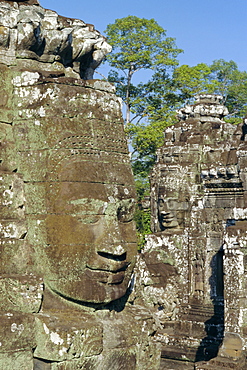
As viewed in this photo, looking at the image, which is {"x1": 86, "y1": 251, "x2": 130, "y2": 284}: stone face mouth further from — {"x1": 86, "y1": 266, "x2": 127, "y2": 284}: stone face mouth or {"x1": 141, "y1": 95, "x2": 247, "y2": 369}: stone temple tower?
{"x1": 141, "y1": 95, "x2": 247, "y2": 369}: stone temple tower

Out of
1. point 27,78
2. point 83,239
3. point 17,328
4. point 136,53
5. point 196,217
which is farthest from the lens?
point 136,53

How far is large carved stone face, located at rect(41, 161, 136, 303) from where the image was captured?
6395 millimetres

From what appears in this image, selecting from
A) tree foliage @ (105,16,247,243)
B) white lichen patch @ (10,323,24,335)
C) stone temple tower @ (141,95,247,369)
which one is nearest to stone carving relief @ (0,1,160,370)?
white lichen patch @ (10,323,24,335)

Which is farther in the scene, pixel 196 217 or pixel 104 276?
pixel 196 217

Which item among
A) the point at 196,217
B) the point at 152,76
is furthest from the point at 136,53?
the point at 196,217

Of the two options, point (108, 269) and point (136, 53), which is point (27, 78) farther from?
point (136, 53)

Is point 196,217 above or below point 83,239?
below

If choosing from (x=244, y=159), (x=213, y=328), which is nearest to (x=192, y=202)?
(x=213, y=328)

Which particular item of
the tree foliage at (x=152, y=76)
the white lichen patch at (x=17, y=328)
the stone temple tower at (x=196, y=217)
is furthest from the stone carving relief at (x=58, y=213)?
the tree foliage at (x=152, y=76)

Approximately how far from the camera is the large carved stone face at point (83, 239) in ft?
21.0

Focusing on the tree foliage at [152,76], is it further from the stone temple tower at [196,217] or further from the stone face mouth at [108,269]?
the stone face mouth at [108,269]

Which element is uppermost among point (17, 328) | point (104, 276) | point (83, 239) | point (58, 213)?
point (58, 213)

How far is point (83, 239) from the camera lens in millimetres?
6406

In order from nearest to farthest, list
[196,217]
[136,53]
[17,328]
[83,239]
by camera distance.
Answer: [17,328]
[83,239]
[196,217]
[136,53]
